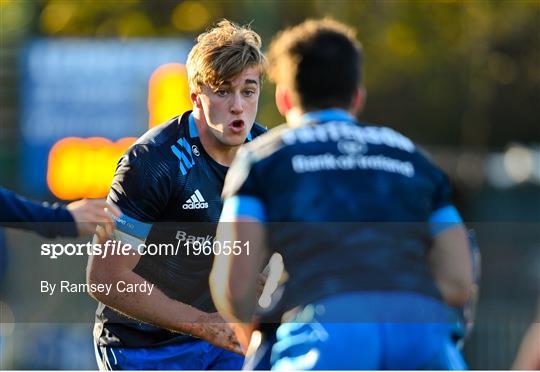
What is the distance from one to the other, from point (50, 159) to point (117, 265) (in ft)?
39.5

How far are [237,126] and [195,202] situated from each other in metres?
0.46

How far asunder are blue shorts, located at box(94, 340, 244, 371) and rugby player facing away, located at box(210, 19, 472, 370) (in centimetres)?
204

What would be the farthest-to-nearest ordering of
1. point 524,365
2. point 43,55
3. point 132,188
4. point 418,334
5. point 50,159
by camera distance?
point 43,55 < point 50,159 < point 132,188 < point 524,365 < point 418,334

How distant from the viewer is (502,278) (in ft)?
77.0

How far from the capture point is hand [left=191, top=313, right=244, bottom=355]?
654 centimetres

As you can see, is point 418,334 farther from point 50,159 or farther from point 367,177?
point 50,159

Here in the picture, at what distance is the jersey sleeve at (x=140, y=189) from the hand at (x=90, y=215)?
3.72 ft

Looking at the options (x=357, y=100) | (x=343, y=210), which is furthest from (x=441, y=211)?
(x=357, y=100)

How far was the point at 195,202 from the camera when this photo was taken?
670 centimetres

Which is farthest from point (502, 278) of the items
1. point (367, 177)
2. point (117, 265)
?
point (367, 177)

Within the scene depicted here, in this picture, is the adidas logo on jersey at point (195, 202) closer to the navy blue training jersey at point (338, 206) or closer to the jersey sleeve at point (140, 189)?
the jersey sleeve at point (140, 189)

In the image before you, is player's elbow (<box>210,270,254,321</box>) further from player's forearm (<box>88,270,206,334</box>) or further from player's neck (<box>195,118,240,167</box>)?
player's neck (<box>195,118,240,167</box>)

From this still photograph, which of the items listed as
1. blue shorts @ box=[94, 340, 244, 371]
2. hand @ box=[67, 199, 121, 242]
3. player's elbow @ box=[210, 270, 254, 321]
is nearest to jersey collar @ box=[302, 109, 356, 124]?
player's elbow @ box=[210, 270, 254, 321]

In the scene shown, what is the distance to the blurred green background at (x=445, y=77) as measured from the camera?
72.4 feet
